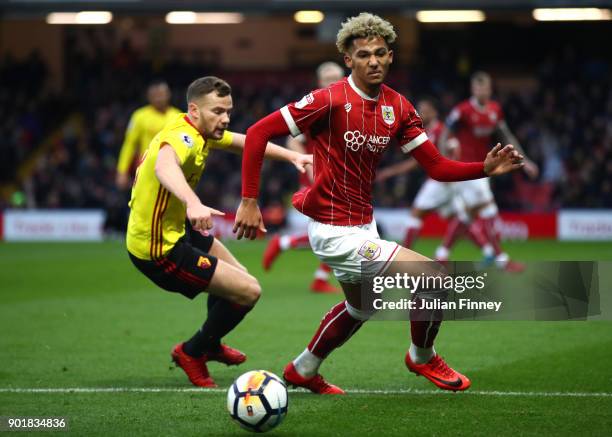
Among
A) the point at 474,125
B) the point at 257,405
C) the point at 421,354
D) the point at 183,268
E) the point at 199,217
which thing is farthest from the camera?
the point at 474,125

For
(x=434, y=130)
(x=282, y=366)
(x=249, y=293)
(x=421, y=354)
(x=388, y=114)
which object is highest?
(x=388, y=114)

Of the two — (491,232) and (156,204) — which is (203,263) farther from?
(491,232)

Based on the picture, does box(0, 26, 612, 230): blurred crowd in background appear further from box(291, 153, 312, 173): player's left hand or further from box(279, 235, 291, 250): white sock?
box(291, 153, 312, 173): player's left hand

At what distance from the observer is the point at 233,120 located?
2622 cm

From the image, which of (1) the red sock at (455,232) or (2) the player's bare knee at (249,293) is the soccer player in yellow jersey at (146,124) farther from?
(2) the player's bare knee at (249,293)

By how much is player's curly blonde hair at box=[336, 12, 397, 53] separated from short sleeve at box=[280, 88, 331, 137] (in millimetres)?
335

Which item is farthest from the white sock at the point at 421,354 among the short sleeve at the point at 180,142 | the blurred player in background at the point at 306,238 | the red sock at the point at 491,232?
the red sock at the point at 491,232

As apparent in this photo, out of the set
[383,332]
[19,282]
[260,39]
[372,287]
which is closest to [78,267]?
[19,282]

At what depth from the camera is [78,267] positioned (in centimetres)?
1559

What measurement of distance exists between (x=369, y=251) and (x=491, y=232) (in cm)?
808

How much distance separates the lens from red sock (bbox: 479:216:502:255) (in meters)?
13.6

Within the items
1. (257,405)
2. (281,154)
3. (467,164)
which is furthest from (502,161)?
(257,405)

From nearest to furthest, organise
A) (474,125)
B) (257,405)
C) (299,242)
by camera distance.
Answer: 1. (257,405)
2. (299,242)
3. (474,125)

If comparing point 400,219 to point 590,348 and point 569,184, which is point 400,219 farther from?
point 590,348
